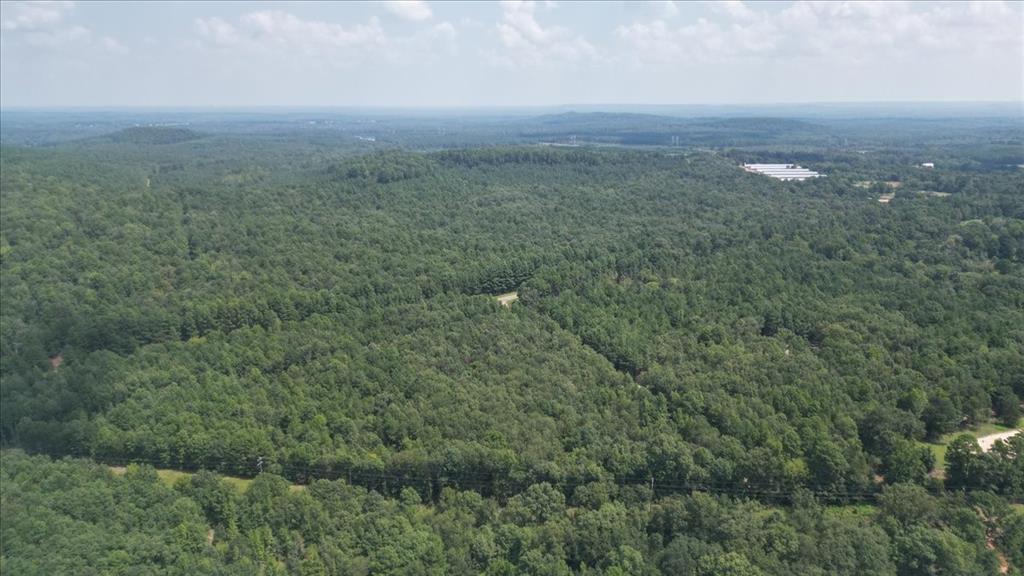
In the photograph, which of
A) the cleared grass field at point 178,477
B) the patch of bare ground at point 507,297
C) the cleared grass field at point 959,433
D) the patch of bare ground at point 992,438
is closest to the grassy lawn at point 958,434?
the cleared grass field at point 959,433

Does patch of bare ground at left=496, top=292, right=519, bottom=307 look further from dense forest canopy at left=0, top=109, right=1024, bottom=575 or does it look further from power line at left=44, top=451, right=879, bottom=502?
power line at left=44, top=451, right=879, bottom=502

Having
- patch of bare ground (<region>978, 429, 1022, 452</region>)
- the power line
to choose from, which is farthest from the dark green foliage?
patch of bare ground (<region>978, 429, 1022, 452</region>)

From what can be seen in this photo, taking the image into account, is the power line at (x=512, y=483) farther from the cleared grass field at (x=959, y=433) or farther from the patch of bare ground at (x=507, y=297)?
the patch of bare ground at (x=507, y=297)

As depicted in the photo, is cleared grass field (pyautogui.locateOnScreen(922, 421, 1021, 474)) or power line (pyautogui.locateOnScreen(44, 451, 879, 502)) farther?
cleared grass field (pyautogui.locateOnScreen(922, 421, 1021, 474))

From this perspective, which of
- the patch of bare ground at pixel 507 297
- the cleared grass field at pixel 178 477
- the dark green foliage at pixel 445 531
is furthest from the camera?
the patch of bare ground at pixel 507 297

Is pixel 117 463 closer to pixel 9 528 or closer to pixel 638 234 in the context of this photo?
pixel 9 528

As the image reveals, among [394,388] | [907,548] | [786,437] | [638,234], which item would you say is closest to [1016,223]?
[638,234]
